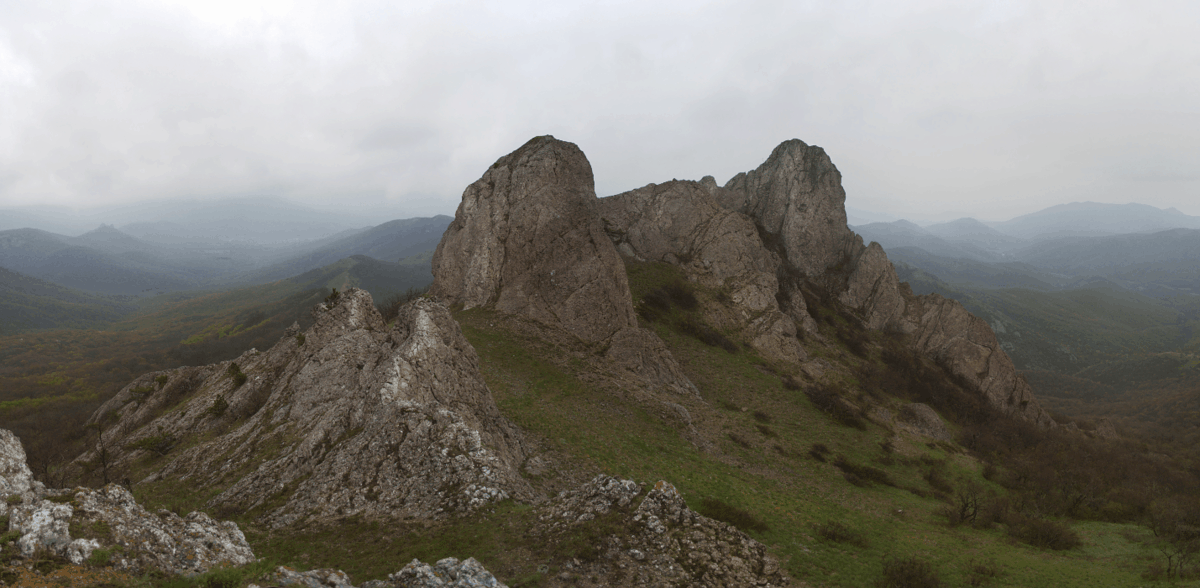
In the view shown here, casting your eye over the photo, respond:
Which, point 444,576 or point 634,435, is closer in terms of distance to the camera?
point 444,576

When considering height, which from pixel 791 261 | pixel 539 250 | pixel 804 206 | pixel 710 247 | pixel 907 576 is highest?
pixel 804 206

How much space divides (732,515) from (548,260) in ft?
108

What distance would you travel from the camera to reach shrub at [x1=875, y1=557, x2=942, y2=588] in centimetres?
1814

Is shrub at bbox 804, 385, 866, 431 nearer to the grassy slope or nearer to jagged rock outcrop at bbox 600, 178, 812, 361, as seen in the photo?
the grassy slope

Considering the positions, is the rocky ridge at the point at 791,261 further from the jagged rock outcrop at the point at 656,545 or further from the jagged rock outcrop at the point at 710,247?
the jagged rock outcrop at the point at 656,545

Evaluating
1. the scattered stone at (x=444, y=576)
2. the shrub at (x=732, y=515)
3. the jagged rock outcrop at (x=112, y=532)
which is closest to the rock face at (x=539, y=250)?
the shrub at (x=732, y=515)

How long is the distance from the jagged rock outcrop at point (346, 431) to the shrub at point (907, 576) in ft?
55.2

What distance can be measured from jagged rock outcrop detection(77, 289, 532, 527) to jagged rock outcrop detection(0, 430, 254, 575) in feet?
24.7

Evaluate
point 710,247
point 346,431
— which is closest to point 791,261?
point 710,247

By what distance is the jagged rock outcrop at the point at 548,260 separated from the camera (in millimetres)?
45156

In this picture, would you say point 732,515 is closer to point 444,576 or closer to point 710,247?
point 444,576

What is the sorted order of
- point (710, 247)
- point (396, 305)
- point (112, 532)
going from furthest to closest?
point (710, 247) < point (396, 305) < point (112, 532)

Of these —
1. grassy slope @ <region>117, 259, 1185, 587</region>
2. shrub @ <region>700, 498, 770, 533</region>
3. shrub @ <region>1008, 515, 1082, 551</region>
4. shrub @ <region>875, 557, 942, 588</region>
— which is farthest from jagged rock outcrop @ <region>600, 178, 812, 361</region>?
shrub @ <region>875, 557, 942, 588</region>

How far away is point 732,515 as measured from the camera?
23000mm
